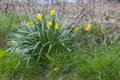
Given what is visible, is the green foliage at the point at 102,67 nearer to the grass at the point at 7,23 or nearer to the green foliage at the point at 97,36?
the green foliage at the point at 97,36

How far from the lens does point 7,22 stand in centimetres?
682

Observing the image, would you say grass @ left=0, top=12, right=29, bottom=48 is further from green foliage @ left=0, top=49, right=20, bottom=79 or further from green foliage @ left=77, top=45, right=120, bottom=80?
green foliage @ left=77, top=45, right=120, bottom=80

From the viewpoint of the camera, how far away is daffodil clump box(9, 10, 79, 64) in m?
5.42

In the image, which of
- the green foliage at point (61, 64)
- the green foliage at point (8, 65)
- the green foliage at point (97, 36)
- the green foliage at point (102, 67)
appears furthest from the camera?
the green foliage at point (97, 36)

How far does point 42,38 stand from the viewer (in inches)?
216

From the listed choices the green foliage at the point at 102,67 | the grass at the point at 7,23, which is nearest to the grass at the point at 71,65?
the green foliage at the point at 102,67

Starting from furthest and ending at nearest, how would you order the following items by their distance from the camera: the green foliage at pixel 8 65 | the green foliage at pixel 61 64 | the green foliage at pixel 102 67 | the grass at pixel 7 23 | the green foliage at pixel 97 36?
the grass at pixel 7 23, the green foliage at pixel 97 36, the green foliage at pixel 8 65, the green foliage at pixel 61 64, the green foliage at pixel 102 67

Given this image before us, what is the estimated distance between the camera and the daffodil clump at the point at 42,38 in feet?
17.8

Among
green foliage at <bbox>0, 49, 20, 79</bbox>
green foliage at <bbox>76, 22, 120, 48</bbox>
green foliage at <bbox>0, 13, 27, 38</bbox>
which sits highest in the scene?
green foliage at <bbox>0, 13, 27, 38</bbox>

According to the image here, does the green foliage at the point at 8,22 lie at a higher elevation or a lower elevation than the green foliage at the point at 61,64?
higher

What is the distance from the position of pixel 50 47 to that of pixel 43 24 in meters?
0.52

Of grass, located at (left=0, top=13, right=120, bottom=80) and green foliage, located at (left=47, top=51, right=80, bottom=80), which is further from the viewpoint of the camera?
green foliage, located at (left=47, top=51, right=80, bottom=80)

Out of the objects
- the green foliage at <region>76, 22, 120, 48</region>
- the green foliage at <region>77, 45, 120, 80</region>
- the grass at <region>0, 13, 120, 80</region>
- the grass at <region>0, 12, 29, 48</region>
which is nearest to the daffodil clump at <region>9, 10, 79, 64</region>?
the grass at <region>0, 13, 120, 80</region>

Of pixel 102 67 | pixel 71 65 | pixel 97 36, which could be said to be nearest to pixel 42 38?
pixel 71 65
